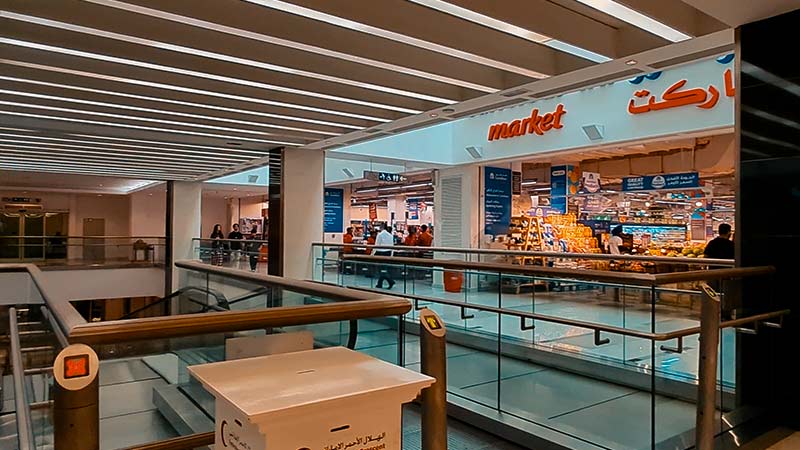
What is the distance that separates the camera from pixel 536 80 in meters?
5.02

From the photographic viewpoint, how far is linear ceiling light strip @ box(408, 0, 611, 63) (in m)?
3.65

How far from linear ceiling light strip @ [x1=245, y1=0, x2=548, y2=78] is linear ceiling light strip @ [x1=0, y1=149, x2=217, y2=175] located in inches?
298

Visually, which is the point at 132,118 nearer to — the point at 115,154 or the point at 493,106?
the point at 115,154

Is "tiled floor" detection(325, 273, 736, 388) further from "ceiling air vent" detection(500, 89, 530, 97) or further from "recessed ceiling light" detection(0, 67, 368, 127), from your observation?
"recessed ceiling light" detection(0, 67, 368, 127)

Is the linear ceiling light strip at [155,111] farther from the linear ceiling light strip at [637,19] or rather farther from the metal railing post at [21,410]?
the linear ceiling light strip at [637,19]

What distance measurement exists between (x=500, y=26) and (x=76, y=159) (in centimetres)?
973

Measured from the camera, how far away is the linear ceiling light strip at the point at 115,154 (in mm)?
8773

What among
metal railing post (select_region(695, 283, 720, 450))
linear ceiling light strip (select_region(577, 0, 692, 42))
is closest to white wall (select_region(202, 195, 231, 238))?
linear ceiling light strip (select_region(577, 0, 692, 42))

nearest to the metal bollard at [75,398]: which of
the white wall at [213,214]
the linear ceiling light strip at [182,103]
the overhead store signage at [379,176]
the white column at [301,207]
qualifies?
the linear ceiling light strip at [182,103]

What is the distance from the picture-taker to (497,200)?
11.8 meters

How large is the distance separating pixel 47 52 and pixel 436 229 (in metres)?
8.77

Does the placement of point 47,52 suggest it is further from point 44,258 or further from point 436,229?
point 44,258

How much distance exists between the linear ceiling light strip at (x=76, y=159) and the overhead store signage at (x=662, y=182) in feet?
29.5

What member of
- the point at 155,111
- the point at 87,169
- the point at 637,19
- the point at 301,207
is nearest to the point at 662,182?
the point at 301,207
